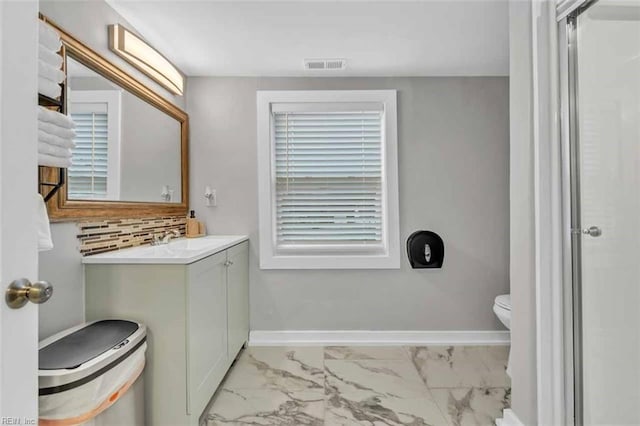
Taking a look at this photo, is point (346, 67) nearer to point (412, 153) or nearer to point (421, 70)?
point (421, 70)

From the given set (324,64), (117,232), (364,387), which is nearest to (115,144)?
(117,232)

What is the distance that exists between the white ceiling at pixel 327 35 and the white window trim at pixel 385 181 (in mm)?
180

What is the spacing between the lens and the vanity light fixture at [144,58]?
5.82ft

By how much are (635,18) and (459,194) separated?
5.51 ft

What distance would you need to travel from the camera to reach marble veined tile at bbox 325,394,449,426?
5.60 feet

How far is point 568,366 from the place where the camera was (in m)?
1.35

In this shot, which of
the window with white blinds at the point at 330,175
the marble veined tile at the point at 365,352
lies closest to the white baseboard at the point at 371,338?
Result: the marble veined tile at the point at 365,352

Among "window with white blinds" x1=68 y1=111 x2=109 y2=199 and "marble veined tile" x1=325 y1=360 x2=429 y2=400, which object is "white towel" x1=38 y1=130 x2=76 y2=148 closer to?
"window with white blinds" x1=68 y1=111 x2=109 y2=199

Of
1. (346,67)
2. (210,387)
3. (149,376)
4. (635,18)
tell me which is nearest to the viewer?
(635,18)

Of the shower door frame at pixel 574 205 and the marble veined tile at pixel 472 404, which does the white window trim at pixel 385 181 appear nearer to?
the marble veined tile at pixel 472 404

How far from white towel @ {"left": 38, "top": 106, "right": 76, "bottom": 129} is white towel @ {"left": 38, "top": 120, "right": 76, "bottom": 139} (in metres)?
0.01

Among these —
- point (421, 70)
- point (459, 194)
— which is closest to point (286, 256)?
point (459, 194)

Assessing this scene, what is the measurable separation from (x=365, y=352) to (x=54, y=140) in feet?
7.61

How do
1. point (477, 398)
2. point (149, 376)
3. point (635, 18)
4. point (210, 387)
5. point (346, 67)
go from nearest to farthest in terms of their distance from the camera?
point (635, 18) < point (149, 376) < point (210, 387) < point (477, 398) < point (346, 67)
